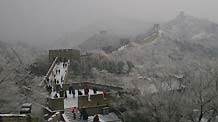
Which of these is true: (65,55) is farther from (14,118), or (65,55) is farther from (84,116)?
(14,118)

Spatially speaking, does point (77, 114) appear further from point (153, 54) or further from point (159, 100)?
point (153, 54)

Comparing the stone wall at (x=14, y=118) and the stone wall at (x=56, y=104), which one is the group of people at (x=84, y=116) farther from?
the stone wall at (x=14, y=118)

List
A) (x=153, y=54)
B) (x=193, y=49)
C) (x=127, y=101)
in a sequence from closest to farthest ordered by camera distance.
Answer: (x=127, y=101), (x=153, y=54), (x=193, y=49)

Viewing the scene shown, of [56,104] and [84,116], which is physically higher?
[56,104]

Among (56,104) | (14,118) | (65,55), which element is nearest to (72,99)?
(56,104)

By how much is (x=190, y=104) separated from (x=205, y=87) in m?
1.53

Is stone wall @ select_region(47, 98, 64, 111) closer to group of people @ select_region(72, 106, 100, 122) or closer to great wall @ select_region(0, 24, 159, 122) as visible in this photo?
great wall @ select_region(0, 24, 159, 122)

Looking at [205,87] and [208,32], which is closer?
[205,87]

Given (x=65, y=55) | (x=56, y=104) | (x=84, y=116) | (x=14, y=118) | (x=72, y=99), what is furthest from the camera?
(x=65, y=55)

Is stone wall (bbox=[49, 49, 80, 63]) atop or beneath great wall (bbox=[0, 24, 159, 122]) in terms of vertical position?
atop

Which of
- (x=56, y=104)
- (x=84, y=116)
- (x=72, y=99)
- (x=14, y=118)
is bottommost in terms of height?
(x=84, y=116)

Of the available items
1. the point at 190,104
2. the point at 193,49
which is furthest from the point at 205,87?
the point at 193,49

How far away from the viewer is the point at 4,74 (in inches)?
1083

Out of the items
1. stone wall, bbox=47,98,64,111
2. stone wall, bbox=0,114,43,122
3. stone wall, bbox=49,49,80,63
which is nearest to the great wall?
stone wall, bbox=47,98,64,111
